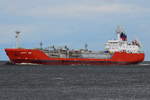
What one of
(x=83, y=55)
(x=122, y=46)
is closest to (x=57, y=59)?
(x=83, y=55)

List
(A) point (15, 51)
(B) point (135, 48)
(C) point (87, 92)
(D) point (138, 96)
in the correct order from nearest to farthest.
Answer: (D) point (138, 96)
(C) point (87, 92)
(A) point (15, 51)
(B) point (135, 48)

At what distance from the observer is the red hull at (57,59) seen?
5325 inches

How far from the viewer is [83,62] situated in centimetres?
14325

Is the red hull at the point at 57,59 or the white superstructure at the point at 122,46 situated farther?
the white superstructure at the point at 122,46

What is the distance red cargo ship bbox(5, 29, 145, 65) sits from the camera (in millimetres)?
136000

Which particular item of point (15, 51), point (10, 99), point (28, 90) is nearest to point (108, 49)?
point (15, 51)

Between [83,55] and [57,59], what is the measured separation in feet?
22.7

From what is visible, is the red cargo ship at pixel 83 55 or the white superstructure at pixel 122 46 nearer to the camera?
Answer: the red cargo ship at pixel 83 55

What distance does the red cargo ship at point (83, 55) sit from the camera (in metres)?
136

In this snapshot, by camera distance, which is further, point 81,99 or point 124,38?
point 124,38

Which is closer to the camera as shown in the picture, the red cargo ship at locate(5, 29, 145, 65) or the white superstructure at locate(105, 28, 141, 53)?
the red cargo ship at locate(5, 29, 145, 65)

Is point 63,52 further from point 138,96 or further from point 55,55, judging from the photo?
point 138,96

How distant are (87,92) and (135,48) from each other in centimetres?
9307

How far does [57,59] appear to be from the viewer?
140 m
